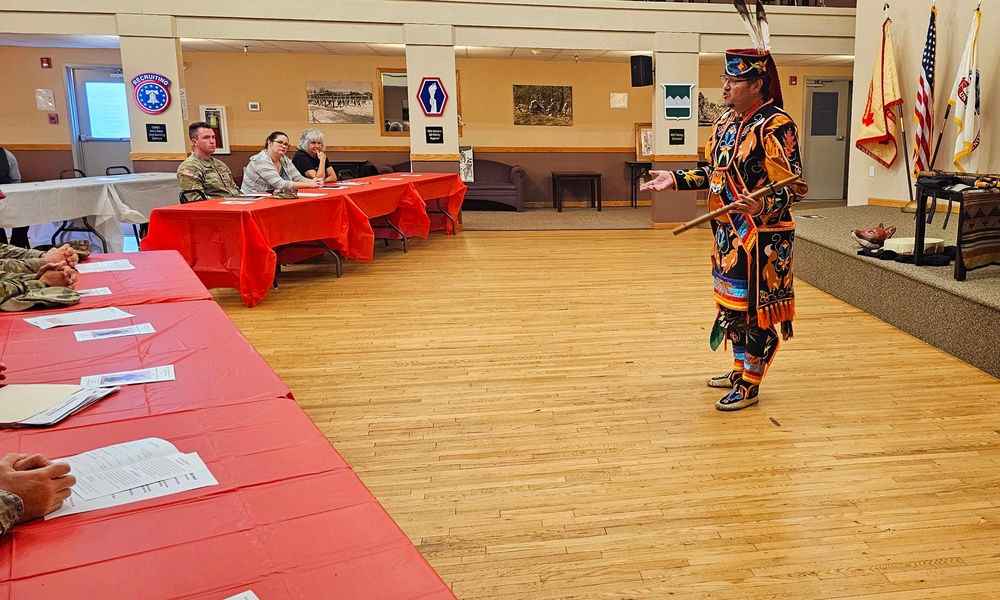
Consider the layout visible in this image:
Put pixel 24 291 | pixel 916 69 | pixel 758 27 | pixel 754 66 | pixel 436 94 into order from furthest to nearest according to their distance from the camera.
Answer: pixel 436 94 < pixel 916 69 < pixel 758 27 < pixel 754 66 < pixel 24 291

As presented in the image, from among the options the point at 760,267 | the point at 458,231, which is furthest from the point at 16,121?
the point at 760,267

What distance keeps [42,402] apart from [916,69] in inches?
355

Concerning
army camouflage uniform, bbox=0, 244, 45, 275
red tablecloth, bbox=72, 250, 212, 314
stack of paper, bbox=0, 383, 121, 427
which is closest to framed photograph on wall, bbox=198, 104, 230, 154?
red tablecloth, bbox=72, 250, 212, 314

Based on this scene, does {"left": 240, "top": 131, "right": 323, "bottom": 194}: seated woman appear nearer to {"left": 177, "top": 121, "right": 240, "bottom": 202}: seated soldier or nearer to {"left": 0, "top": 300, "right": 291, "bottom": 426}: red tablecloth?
{"left": 177, "top": 121, "right": 240, "bottom": 202}: seated soldier

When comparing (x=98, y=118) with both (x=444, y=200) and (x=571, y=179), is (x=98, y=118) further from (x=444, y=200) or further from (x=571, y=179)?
(x=571, y=179)

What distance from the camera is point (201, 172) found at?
665cm

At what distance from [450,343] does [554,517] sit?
2.27 metres

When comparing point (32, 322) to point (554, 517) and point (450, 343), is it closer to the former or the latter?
point (554, 517)

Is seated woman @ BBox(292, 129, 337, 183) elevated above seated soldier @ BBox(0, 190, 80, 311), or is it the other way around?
seated woman @ BBox(292, 129, 337, 183)

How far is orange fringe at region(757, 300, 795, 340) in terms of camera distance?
333 cm

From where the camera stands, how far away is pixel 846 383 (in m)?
3.93

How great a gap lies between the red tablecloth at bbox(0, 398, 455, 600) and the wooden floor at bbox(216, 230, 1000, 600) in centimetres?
10

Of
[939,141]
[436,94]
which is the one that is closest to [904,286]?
[939,141]

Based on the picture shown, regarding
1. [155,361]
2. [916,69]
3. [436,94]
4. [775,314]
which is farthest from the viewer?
[436,94]
